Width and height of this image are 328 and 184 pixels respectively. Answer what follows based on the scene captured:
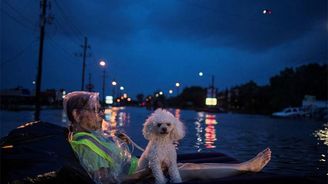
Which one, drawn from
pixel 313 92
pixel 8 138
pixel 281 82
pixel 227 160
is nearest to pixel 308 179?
pixel 227 160

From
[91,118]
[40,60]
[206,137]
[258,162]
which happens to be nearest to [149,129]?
[91,118]

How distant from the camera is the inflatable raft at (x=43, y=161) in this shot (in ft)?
15.2

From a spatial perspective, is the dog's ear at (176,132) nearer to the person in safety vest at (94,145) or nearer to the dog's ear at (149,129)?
the dog's ear at (149,129)

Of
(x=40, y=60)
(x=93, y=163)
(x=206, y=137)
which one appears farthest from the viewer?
(x=40, y=60)

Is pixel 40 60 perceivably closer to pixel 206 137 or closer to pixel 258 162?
pixel 206 137

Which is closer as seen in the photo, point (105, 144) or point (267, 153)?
point (105, 144)

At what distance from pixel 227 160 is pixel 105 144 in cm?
271

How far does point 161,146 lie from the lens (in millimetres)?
5957

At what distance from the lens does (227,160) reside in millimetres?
Result: 7488

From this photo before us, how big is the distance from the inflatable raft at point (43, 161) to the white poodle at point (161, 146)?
807 millimetres

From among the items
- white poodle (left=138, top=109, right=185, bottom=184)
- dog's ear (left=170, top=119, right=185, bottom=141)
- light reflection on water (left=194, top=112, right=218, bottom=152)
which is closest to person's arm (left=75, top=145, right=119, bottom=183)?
white poodle (left=138, top=109, right=185, bottom=184)

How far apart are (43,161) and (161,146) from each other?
167 cm

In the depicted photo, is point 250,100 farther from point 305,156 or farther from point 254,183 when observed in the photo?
point 254,183

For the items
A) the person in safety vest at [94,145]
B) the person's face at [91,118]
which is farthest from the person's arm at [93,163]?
the person's face at [91,118]
